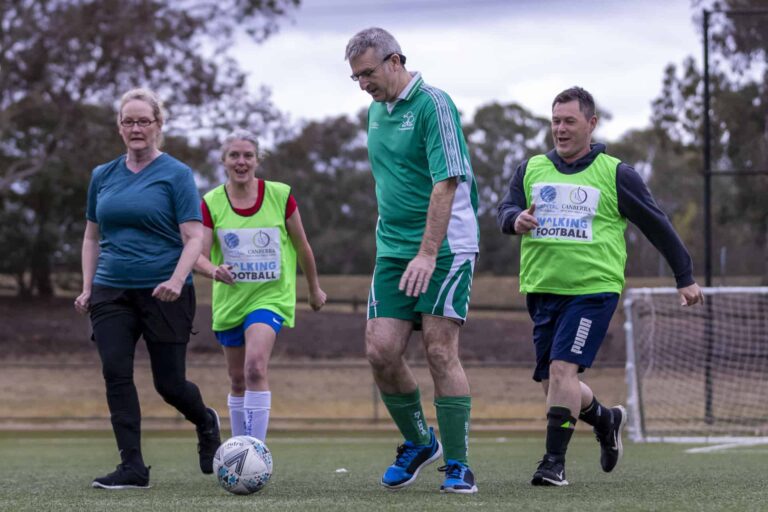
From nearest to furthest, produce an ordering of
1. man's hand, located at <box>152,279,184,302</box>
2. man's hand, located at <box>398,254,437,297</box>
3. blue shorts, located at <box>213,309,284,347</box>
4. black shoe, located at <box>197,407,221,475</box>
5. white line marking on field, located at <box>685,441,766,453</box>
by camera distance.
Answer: man's hand, located at <box>398,254,437,297</box>, man's hand, located at <box>152,279,184,302</box>, black shoe, located at <box>197,407,221,475</box>, blue shorts, located at <box>213,309,284,347</box>, white line marking on field, located at <box>685,441,766,453</box>

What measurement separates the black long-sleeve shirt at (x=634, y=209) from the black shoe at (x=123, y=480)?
2.14 meters

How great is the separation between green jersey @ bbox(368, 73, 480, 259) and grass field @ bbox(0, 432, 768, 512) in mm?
1128

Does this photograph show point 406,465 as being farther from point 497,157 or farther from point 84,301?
point 497,157

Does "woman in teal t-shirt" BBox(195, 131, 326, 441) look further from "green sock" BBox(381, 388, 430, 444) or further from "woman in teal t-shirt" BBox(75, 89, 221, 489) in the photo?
"green sock" BBox(381, 388, 430, 444)

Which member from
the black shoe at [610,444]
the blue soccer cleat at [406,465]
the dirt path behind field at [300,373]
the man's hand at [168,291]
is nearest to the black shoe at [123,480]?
the man's hand at [168,291]

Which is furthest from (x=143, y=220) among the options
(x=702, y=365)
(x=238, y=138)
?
(x=702, y=365)

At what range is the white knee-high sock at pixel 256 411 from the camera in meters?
6.83

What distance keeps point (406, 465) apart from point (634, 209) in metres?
1.67

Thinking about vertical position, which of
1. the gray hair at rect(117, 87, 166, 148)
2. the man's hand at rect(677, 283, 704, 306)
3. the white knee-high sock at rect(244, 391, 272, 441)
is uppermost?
the gray hair at rect(117, 87, 166, 148)

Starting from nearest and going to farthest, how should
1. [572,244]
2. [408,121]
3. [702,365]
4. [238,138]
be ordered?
1. [408,121]
2. [572,244]
3. [238,138]
4. [702,365]

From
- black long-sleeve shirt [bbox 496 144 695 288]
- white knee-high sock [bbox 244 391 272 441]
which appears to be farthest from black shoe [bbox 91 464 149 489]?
black long-sleeve shirt [bbox 496 144 695 288]

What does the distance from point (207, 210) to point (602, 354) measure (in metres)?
14.0

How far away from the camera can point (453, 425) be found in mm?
5496

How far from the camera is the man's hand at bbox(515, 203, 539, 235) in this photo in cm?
596
